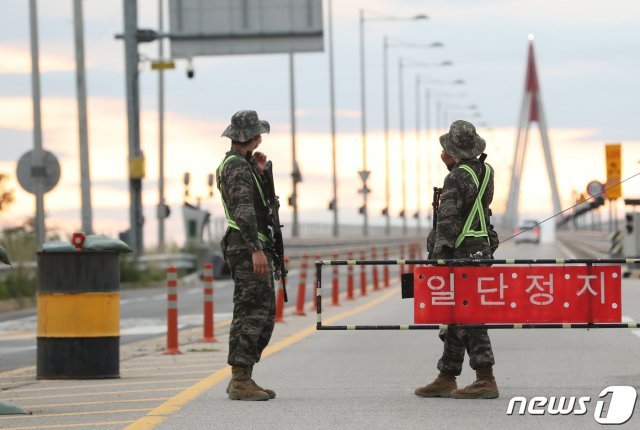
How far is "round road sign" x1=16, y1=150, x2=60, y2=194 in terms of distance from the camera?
1257 inches

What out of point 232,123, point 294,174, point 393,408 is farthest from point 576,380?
point 294,174

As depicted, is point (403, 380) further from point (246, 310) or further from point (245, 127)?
point (245, 127)

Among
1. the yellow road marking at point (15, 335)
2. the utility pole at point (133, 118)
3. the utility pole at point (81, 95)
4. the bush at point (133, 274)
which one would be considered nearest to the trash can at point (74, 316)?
the yellow road marking at point (15, 335)

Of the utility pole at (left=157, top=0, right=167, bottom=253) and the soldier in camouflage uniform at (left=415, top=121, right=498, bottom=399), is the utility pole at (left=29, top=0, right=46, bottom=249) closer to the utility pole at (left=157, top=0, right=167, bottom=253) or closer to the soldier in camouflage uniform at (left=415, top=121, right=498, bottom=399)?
the utility pole at (left=157, top=0, right=167, bottom=253)

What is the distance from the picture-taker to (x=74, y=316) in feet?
43.9

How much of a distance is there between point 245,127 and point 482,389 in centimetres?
233

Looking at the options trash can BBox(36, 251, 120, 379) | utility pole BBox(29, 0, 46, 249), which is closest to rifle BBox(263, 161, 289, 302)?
trash can BBox(36, 251, 120, 379)

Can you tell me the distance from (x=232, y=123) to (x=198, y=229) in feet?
120

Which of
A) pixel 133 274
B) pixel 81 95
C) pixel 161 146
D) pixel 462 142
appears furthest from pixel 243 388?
pixel 161 146

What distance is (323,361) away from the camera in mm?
15148

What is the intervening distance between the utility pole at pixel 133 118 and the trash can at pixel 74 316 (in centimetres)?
2473

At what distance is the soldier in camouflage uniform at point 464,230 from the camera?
36.5 feet

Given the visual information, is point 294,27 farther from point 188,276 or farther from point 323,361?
→ point 323,361

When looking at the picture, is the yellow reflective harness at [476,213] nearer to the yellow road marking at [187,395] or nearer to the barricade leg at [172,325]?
the yellow road marking at [187,395]
